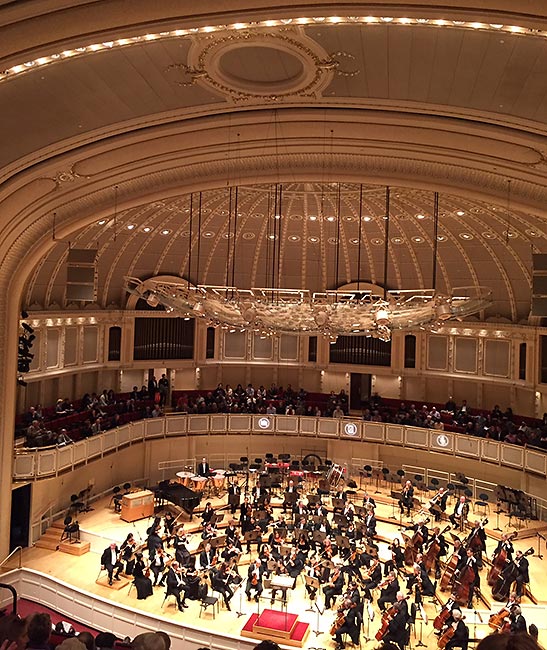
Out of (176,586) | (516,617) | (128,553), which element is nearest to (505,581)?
(516,617)

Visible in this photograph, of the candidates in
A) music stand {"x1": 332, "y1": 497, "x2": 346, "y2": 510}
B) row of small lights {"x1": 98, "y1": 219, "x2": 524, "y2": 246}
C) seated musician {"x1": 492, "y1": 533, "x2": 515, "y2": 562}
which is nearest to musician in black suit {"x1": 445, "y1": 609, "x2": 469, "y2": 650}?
seated musician {"x1": 492, "y1": 533, "x2": 515, "y2": 562}

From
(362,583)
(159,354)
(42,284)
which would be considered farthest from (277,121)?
(159,354)

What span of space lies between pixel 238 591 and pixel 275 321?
23.2 feet

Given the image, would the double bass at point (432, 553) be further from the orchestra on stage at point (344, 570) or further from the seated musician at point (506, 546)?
the seated musician at point (506, 546)

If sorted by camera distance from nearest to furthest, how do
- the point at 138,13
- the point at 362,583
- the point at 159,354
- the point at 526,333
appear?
the point at 138,13
the point at 362,583
the point at 526,333
the point at 159,354

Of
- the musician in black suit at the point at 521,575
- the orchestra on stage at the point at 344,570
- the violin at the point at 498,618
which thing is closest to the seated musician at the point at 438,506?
the orchestra on stage at the point at 344,570

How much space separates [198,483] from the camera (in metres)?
20.3

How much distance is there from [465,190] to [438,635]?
29.3 ft

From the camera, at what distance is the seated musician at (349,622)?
1154 centimetres

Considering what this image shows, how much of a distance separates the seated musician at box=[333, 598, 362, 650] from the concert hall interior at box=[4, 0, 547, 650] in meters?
0.06

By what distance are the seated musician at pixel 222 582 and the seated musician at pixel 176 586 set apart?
613 mm

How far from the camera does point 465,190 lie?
1218 cm

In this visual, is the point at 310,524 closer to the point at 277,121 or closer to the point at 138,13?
the point at 277,121

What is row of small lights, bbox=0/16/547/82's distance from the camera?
5863 millimetres
